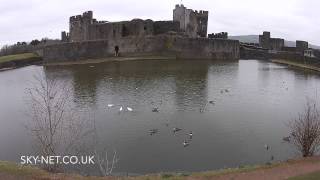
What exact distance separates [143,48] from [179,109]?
2542cm

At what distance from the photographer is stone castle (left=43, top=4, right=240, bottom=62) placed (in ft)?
179

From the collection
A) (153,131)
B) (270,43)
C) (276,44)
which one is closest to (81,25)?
(270,43)

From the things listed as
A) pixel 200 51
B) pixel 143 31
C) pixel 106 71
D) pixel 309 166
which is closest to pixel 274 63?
pixel 200 51

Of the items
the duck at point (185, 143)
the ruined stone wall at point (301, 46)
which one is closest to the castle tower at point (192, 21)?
the ruined stone wall at point (301, 46)

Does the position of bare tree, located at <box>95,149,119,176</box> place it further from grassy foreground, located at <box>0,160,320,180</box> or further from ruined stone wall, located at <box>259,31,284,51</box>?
ruined stone wall, located at <box>259,31,284,51</box>

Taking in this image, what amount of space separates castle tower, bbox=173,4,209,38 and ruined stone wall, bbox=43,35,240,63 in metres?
4.73

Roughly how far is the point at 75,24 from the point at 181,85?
2865cm

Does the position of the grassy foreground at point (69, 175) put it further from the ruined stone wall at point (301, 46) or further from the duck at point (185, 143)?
the ruined stone wall at point (301, 46)

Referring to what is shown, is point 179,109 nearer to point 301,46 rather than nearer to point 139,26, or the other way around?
point 139,26

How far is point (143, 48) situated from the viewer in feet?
179

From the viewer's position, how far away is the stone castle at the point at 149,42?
5447 cm

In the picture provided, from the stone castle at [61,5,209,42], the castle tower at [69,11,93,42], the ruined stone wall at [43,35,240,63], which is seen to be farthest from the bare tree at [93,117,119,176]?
the castle tower at [69,11,93,42]

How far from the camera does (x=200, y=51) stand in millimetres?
55500

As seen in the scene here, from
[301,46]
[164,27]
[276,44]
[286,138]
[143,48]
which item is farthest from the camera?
[276,44]
